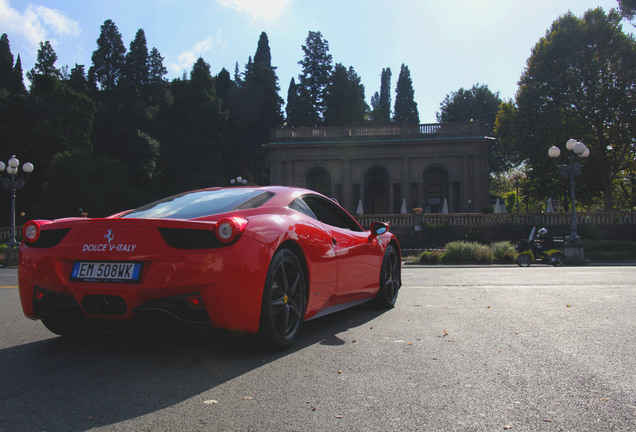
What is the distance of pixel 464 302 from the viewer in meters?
7.02

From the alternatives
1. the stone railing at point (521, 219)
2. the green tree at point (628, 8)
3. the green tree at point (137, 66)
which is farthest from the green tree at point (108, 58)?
the green tree at point (628, 8)

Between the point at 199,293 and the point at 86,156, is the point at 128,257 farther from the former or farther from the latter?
the point at 86,156

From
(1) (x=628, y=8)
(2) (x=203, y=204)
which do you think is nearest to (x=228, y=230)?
(2) (x=203, y=204)

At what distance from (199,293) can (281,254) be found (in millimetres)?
761

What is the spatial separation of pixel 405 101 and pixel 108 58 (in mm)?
41404

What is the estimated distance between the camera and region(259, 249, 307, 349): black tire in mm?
3955

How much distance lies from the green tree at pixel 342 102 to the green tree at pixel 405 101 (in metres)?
10.9

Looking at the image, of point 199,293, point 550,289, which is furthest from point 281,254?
point 550,289

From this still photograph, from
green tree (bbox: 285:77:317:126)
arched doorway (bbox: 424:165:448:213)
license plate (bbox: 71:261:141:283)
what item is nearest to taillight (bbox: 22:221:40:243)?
license plate (bbox: 71:261:141:283)

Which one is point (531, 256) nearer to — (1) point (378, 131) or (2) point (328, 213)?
(2) point (328, 213)

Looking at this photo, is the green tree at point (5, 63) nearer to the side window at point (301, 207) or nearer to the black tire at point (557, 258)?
the black tire at point (557, 258)

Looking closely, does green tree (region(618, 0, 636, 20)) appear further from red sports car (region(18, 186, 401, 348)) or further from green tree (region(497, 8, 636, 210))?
red sports car (region(18, 186, 401, 348))

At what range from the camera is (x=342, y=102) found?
7038 cm

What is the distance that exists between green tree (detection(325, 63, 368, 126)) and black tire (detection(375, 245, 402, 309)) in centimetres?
6407
